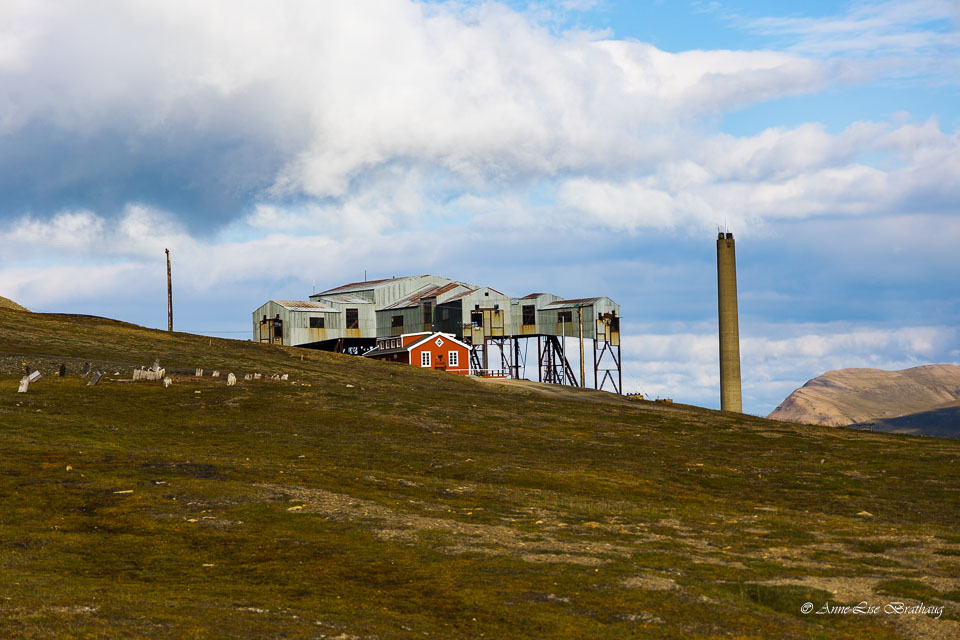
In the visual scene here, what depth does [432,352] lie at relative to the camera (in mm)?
129750

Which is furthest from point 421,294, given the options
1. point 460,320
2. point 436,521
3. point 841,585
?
point 841,585

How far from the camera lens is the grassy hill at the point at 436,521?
66.9 ft

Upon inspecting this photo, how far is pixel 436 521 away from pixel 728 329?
86.0 metres

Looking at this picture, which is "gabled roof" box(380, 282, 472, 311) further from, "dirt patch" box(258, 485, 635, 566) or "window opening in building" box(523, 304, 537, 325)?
"dirt patch" box(258, 485, 635, 566)

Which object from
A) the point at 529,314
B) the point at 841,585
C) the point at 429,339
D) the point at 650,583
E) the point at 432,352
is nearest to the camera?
the point at 650,583

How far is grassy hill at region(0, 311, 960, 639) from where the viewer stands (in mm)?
20406

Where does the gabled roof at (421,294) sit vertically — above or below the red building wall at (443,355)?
above

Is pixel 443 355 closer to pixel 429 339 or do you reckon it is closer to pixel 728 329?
Result: pixel 429 339

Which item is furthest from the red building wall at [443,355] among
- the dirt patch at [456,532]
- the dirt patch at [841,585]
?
the dirt patch at [841,585]

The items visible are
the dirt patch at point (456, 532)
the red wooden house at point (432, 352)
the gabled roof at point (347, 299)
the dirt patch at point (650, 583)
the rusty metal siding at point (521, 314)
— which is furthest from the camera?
the gabled roof at point (347, 299)

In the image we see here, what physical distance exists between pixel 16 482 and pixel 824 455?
43.9 m

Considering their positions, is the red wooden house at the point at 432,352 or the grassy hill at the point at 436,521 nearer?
the grassy hill at the point at 436,521

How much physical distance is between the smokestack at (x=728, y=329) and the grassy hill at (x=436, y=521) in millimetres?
42231

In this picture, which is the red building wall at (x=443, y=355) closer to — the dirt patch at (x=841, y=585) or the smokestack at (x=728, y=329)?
the smokestack at (x=728, y=329)
